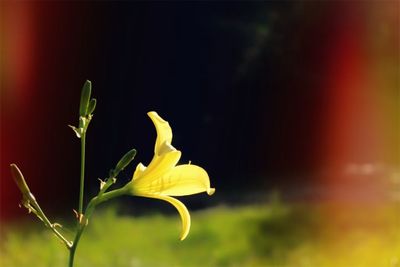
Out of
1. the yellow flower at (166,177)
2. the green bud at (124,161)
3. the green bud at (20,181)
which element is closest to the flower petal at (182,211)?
the yellow flower at (166,177)

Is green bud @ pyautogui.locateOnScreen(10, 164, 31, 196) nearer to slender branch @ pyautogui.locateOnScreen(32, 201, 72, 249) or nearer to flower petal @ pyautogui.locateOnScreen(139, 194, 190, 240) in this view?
slender branch @ pyautogui.locateOnScreen(32, 201, 72, 249)

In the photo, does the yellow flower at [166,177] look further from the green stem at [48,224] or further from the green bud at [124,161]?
the green stem at [48,224]

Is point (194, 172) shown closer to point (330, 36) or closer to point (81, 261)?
point (81, 261)

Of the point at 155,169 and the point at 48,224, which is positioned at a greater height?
the point at 155,169

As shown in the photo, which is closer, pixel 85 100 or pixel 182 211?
pixel 85 100

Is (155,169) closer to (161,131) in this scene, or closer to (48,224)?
(161,131)

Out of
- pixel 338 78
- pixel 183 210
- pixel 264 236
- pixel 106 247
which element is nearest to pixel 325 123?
pixel 338 78

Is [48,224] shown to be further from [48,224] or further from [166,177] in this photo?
[166,177]

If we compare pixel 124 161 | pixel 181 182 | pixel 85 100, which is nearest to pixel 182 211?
pixel 181 182
